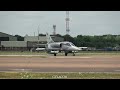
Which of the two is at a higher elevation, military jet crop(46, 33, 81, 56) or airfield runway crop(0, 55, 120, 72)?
military jet crop(46, 33, 81, 56)

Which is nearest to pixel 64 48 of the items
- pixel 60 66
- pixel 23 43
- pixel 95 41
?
pixel 60 66

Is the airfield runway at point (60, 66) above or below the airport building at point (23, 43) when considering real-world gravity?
below

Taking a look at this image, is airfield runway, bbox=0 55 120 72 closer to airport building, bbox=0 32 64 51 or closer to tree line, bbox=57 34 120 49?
airport building, bbox=0 32 64 51

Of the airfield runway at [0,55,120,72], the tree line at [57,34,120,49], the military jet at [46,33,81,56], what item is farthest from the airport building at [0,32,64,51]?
the airfield runway at [0,55,120,72]

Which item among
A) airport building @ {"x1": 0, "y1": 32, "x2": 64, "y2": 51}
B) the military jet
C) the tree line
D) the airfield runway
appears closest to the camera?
the airfield runway

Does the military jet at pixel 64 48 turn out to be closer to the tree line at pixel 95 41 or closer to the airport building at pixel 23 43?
the airport building at pixel 23 43

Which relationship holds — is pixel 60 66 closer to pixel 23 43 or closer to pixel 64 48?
pixel 64 48

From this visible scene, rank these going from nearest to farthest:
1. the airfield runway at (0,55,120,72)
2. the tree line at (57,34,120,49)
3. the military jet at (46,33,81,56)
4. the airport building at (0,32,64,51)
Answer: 1. the airfield runway at (0,55,120,72)
2. the military jet at (46,33,81,56)
3. the airport building at (0,32,64,51)
4. the tree line at (57,34,120,49)

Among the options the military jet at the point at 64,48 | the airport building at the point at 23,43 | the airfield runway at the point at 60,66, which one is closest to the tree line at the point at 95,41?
the airport building at the point at 23,43

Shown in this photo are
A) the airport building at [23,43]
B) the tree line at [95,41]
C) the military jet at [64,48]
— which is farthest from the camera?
the tree line at [95,41]

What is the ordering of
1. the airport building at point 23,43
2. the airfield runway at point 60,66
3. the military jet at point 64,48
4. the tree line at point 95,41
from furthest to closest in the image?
the tree line at point 95,41, the airport building at point 23,43, the military jet at point 64,48, the airfield runway at point 60,66
